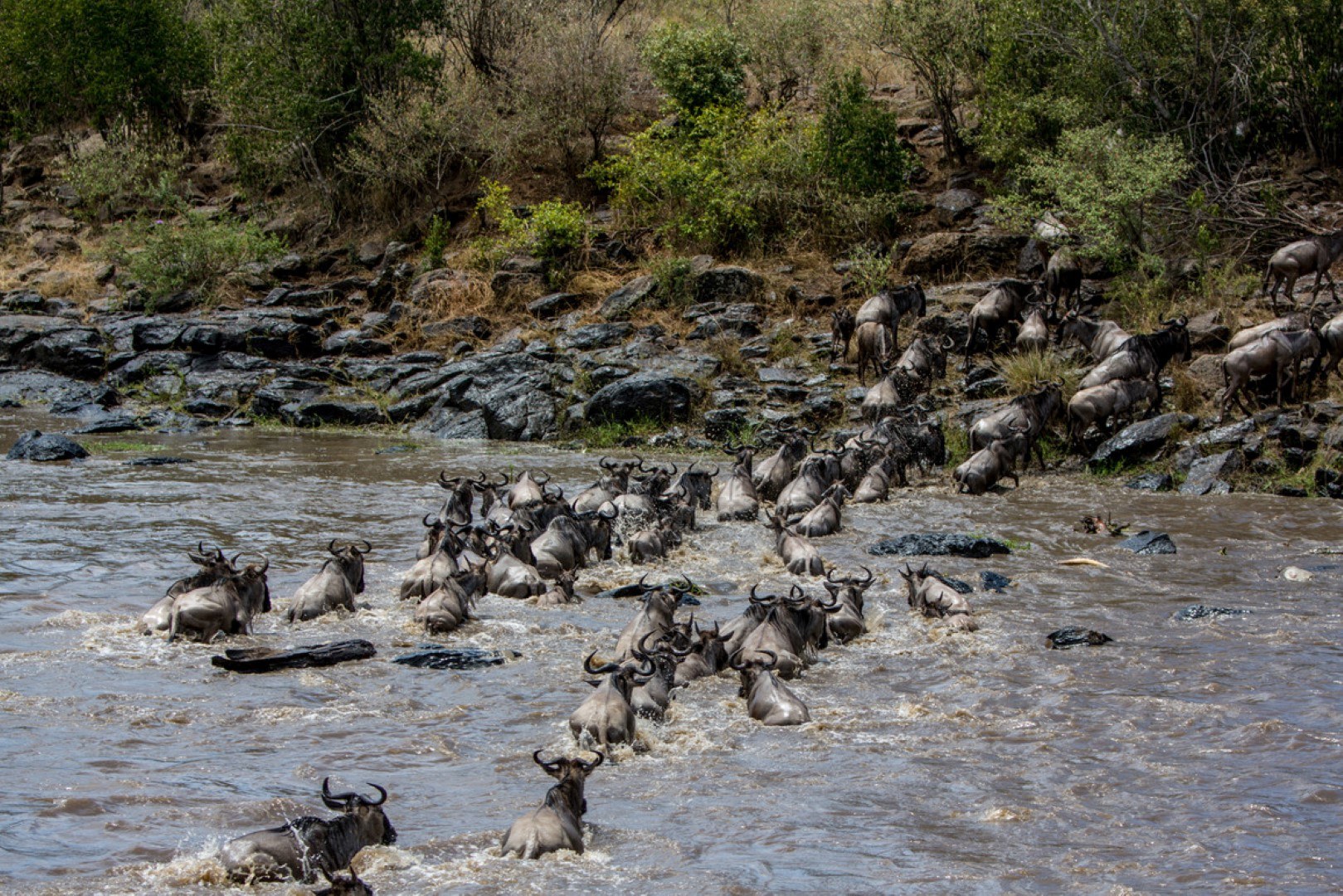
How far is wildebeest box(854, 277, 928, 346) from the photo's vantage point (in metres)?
19.4

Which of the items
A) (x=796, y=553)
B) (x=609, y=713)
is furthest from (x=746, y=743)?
(x=796, y=553)

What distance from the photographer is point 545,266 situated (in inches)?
1016

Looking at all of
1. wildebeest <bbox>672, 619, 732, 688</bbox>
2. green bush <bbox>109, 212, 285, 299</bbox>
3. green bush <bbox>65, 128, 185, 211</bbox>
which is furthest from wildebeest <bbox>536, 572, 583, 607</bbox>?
green bush <bbox>65, 128, 185, 211</bbox>

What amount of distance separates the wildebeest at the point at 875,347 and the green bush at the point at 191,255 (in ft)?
51.7

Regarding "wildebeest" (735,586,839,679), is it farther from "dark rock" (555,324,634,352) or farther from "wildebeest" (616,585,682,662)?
"dark rock" (555,324,634,352)

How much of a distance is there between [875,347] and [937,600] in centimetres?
1021

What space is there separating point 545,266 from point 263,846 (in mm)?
21426

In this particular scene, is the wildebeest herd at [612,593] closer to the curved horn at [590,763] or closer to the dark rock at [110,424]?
the curved horn at [590,763]

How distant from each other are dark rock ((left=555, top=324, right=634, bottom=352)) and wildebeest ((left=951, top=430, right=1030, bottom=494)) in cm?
901

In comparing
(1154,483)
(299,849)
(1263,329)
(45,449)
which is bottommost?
(1154,483)

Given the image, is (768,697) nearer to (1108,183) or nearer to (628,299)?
(1108,183)

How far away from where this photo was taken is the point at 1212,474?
48.3ft

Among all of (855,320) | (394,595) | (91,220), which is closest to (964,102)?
(855,320)

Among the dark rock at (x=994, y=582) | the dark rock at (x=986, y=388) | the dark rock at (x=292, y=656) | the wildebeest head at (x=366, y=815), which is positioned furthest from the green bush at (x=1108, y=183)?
the wildebeest head at (x=366, y=815)
